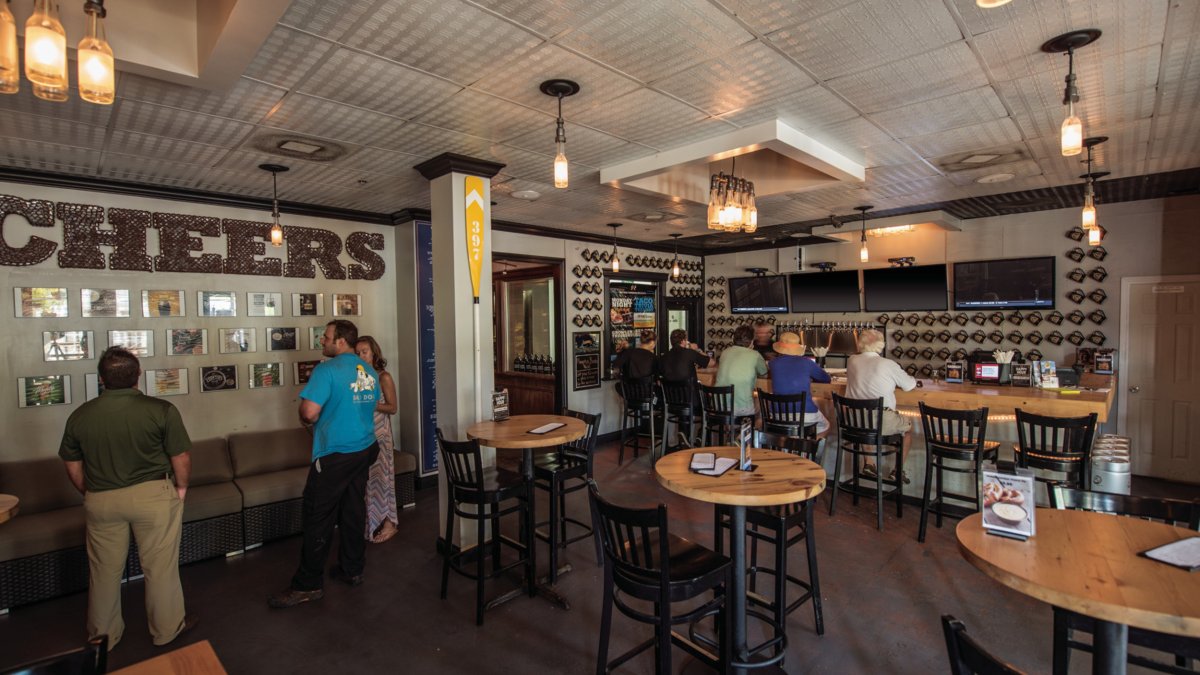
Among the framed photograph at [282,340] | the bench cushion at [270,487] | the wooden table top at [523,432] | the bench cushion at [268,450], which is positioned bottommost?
the bench cushion at [270,487]

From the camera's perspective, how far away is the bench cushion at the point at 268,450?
465 cm

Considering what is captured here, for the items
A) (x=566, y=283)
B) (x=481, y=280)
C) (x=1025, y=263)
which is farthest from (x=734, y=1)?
(x=1025, y=263)

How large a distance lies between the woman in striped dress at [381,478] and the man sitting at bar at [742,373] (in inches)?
119

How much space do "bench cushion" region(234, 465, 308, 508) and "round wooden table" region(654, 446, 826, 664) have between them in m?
3.20

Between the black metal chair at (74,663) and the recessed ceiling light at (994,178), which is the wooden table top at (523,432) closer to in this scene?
the black metal chair at (74,663)

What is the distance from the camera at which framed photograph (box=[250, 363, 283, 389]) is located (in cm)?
512

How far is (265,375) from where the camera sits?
17.0 feet

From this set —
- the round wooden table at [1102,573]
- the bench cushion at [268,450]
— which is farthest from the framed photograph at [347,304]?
the round wooden table at [1102,573]

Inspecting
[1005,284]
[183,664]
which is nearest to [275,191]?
[183,664]

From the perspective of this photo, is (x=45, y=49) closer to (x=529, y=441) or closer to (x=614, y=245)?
(x=529, y=441)

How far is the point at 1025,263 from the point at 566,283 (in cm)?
525

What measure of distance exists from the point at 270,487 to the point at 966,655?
4543 millimetres

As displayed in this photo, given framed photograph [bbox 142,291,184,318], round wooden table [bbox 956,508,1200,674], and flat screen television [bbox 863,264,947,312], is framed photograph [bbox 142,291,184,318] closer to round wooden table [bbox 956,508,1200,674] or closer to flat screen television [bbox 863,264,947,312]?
round wooden table [bbox 956,508,1200,674]

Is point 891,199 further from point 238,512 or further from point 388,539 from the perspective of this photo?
point 238,512
